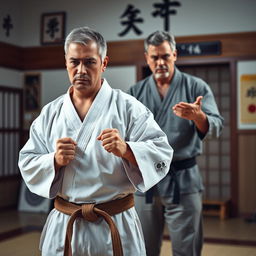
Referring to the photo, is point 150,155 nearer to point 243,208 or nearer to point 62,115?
point 62,115

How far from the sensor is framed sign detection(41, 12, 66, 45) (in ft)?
24.4

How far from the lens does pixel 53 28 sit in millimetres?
7508

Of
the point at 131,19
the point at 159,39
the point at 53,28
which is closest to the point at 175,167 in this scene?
the point at 159,39

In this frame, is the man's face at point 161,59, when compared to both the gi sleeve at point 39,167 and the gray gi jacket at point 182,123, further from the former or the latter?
the gi sleeve at point 39,167

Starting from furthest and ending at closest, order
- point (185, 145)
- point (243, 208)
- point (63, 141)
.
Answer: point (243, 208)
point (185, 145)
point (63, 141)

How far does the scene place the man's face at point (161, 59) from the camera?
2.93 meters

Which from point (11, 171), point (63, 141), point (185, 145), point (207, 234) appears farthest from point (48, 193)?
point (11, 171)

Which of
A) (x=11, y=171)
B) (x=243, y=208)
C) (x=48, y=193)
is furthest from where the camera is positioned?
(x=11, y=171)

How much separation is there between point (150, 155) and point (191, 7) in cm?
524

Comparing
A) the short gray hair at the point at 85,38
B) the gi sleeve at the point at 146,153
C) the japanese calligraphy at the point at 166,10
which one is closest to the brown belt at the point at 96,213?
the gi sleeve at the point at 146,153

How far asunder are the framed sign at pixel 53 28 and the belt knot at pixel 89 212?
19.1 ft

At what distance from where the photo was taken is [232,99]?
22.0 ft

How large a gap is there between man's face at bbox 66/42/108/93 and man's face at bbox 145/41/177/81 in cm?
104

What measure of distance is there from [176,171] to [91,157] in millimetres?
1140
